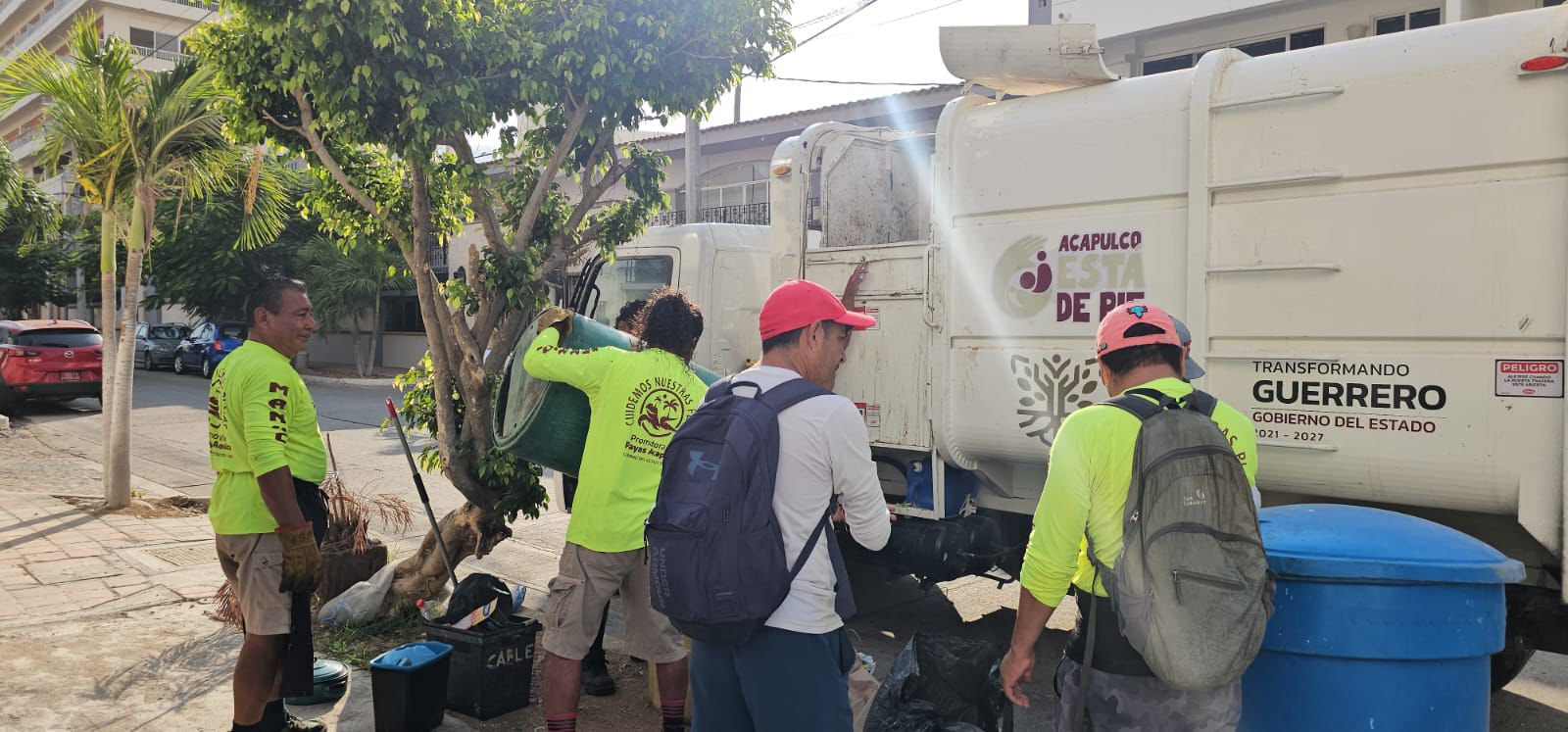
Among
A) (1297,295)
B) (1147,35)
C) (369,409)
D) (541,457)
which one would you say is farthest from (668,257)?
(369,409)

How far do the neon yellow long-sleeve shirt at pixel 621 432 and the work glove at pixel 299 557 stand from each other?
865 mm

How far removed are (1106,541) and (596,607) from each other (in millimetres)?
2016

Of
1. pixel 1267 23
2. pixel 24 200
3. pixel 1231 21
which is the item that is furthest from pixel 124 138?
pixel 1267 23

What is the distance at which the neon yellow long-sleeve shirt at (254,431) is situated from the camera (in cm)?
378

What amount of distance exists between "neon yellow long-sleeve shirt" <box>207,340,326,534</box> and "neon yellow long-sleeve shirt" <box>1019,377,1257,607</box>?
8.13ft

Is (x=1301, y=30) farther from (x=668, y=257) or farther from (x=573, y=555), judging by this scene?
(x=573, y=555)

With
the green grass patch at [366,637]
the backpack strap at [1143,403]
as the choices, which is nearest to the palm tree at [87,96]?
the green grass patch at [366,637]

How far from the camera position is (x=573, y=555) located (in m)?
4.06

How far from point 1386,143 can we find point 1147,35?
34.7 ft

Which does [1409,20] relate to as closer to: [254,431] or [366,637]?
[366,637]

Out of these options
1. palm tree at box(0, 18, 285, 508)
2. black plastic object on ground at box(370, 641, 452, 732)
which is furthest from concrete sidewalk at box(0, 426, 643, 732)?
palm tree at box(0, 18, 285, 508)

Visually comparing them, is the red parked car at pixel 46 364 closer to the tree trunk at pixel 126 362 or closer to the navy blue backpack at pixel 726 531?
the tree trunk at pixel 126 362

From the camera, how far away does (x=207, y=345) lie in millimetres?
27156

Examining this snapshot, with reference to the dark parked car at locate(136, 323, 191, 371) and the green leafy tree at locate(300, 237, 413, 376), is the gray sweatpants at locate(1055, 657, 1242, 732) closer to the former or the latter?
the green leafy tree at locate(300, 237, 413, 376)
